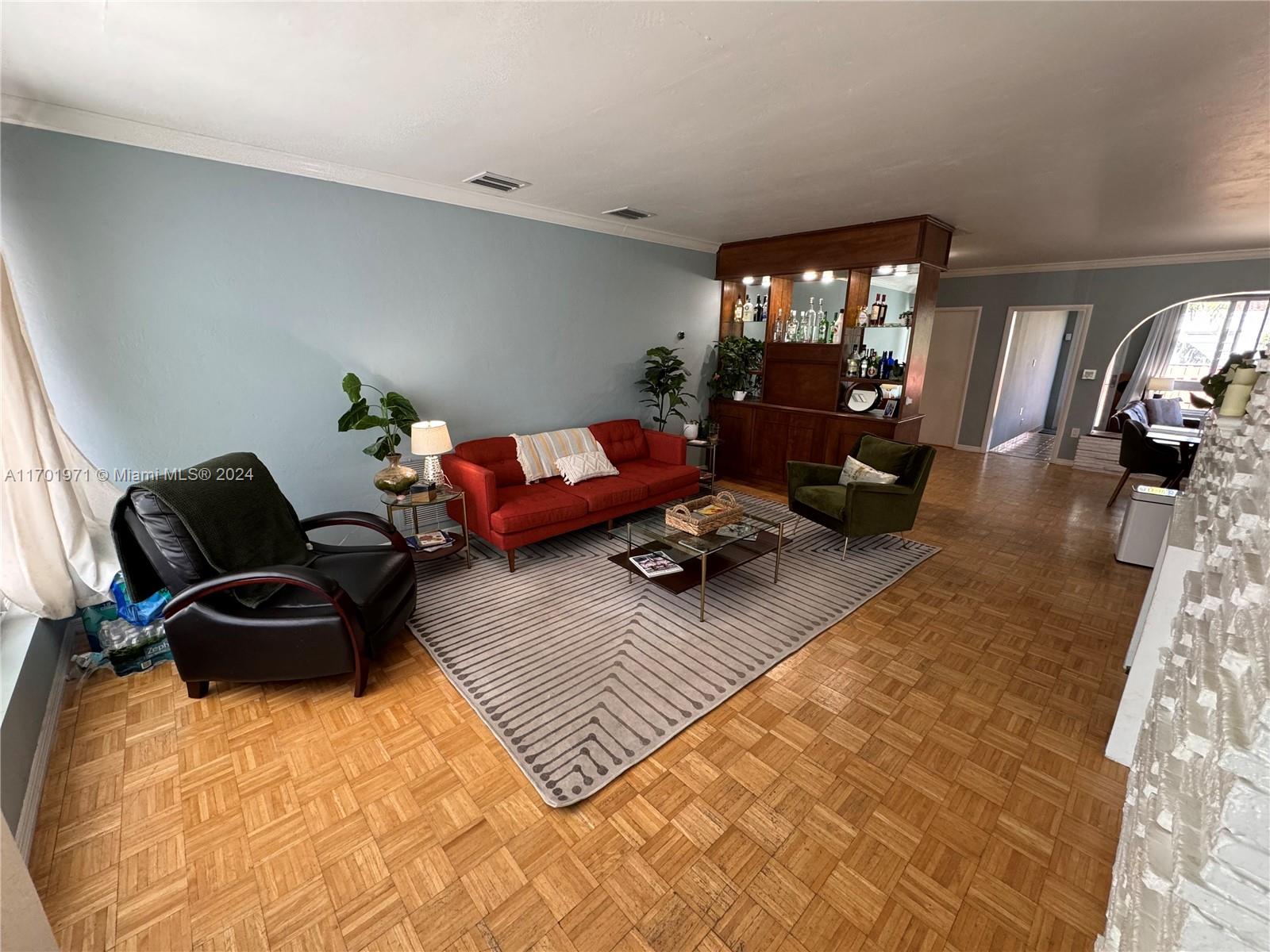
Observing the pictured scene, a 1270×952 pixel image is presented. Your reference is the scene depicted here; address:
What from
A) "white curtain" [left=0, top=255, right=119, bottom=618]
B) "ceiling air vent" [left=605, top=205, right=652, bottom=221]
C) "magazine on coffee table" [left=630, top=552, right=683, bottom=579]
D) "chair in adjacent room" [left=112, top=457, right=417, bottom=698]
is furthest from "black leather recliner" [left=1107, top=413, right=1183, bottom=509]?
"white curtain" [left=0, top=255, right=119, bottom=618]

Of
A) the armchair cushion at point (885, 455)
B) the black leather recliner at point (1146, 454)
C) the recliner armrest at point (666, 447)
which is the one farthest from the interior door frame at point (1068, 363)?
the recliner armrest at point (666, 447)

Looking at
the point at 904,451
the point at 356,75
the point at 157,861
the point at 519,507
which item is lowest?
the point at 157,861

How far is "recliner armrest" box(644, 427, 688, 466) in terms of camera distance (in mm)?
4695

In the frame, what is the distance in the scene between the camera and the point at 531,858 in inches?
63.2

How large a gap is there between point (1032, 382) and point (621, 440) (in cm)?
750

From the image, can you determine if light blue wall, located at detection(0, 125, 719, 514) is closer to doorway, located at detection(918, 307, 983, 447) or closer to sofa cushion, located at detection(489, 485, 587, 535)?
sofa cushion, located at detection(489, 485, 587, 535)

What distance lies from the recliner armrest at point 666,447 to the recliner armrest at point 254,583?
124 inches

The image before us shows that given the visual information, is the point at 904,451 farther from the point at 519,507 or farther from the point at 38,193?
the point at 38,193

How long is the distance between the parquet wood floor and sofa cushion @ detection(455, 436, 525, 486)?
166 centimetres

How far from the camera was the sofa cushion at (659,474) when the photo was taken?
4.22m

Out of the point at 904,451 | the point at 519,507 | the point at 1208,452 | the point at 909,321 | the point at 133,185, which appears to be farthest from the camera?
the point at 909,321

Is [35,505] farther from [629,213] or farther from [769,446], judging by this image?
[769,446]

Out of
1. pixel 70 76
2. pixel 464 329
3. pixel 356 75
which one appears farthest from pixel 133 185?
pixel 464 329

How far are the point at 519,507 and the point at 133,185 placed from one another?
263 cm
